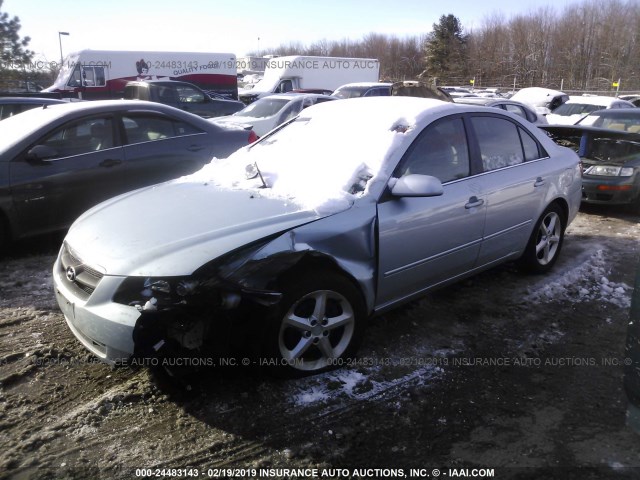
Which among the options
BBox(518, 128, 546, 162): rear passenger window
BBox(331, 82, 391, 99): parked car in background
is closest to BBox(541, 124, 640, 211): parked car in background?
BBox(518, 128, 546, 162): rear passenger window

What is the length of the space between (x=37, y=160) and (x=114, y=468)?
11.8 feet

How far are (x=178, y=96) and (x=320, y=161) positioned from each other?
44.6 feet

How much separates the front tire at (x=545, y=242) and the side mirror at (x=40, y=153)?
14.9 feet

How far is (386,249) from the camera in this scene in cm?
325

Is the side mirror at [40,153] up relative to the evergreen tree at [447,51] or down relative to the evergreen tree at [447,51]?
down

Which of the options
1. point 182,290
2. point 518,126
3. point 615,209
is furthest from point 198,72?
point 182,290

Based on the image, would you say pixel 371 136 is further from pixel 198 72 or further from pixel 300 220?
pixel 198 72

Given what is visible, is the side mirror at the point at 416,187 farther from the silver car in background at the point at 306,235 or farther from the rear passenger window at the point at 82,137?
the rear passenger window at the point at 82,137

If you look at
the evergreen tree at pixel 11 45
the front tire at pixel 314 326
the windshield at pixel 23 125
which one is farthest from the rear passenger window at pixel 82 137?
the evergreen tree at pixel 11 45

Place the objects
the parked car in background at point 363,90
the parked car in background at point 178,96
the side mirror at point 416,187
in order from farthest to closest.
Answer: the parked car in background at point 363,90
the parked car in background at point 178,96
the side mirror at point 416,187

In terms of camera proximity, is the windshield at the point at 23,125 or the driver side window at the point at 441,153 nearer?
the driver side window at the point at 441,153

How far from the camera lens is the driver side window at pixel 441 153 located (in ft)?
11.6

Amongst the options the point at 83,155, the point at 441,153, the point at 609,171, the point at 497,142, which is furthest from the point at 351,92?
the point at 441,153

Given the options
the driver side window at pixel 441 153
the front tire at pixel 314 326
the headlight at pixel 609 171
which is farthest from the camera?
the headlight at pixel 609 171
